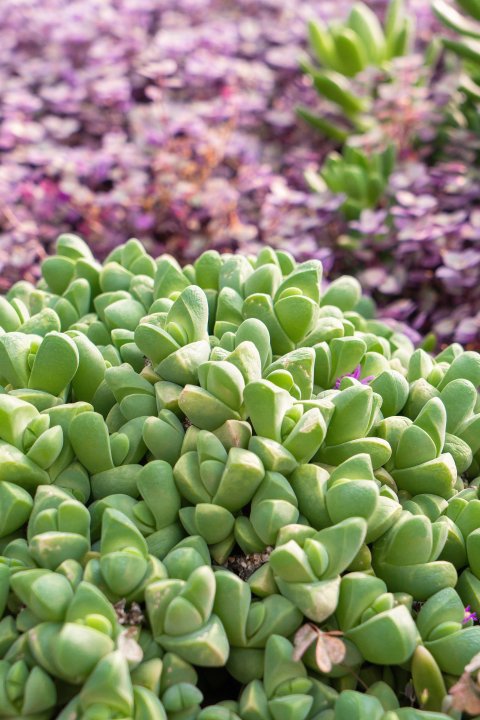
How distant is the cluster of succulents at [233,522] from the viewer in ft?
2.80

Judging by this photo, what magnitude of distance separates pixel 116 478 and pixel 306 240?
121 cm

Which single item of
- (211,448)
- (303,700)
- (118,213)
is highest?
(211,448)

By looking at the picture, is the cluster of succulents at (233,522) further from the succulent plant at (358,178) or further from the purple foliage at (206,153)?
the succulent plant at (358,178)

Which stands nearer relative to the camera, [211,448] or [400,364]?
[211,448]

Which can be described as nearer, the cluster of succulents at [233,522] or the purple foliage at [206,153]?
the cluster of succulents at [233,522]

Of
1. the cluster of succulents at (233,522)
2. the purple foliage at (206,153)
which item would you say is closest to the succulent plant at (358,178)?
the purple foliage at (206,153)

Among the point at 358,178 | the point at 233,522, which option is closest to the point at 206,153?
the point at 358,178

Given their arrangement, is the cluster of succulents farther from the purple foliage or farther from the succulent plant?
the succulent plant

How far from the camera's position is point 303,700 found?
0.85 m

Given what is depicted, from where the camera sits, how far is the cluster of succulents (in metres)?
0.85

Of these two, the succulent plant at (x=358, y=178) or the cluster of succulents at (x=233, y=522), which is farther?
the succulent plant at (x=358, y=178)

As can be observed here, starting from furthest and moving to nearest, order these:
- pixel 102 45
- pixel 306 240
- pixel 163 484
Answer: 1. pixel 102 45
2. pixel 306 240
3. pixel 163 484

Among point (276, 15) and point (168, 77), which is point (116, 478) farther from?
point (276, 15)

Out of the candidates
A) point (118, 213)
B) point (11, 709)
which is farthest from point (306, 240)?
point (11, 709)
